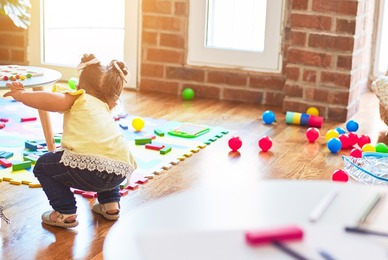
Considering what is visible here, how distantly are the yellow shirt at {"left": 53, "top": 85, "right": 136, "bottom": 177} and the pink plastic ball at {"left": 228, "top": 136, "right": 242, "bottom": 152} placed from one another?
93 cm

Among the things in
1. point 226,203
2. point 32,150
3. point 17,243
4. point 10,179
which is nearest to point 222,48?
point 32,150

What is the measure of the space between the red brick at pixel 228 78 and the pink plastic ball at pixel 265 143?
1011 millimetres

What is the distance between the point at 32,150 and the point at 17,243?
0.93 m

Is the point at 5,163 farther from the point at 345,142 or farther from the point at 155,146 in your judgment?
the point at 345,142

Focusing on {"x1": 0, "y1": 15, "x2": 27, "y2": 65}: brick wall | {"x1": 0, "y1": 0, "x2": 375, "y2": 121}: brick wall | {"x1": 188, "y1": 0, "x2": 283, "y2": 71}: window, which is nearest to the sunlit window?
{"x1": 188, "y1": 0, "x2": 283, "y2": 71}: window

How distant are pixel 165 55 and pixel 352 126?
4.26ft

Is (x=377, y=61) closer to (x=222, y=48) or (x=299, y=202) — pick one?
(x=222, y=48)

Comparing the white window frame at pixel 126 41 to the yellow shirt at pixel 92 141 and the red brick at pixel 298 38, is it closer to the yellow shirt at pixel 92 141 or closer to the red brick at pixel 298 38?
the red brick at pixel 298 38

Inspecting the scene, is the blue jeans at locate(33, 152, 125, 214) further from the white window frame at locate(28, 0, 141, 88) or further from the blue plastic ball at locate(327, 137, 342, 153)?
the white window frame at locate(28, 0, 141, 88)

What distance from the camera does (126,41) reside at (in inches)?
173

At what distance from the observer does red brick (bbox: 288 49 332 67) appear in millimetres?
3822

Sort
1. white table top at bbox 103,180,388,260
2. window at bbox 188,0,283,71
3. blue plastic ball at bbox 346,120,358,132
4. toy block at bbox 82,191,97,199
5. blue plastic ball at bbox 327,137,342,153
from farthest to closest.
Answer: window at bbox 188,0,283,71, blue plastic ball at bbox 346,120,358,132, blue plastic ball at bbox 327,137,342,153, toy block at bbox 82,191,97,199, white table top at bbox 103,180,388,260

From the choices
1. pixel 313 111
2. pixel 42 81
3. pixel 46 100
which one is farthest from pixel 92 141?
pixel 313 111

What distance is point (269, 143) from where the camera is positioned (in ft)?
10.6
